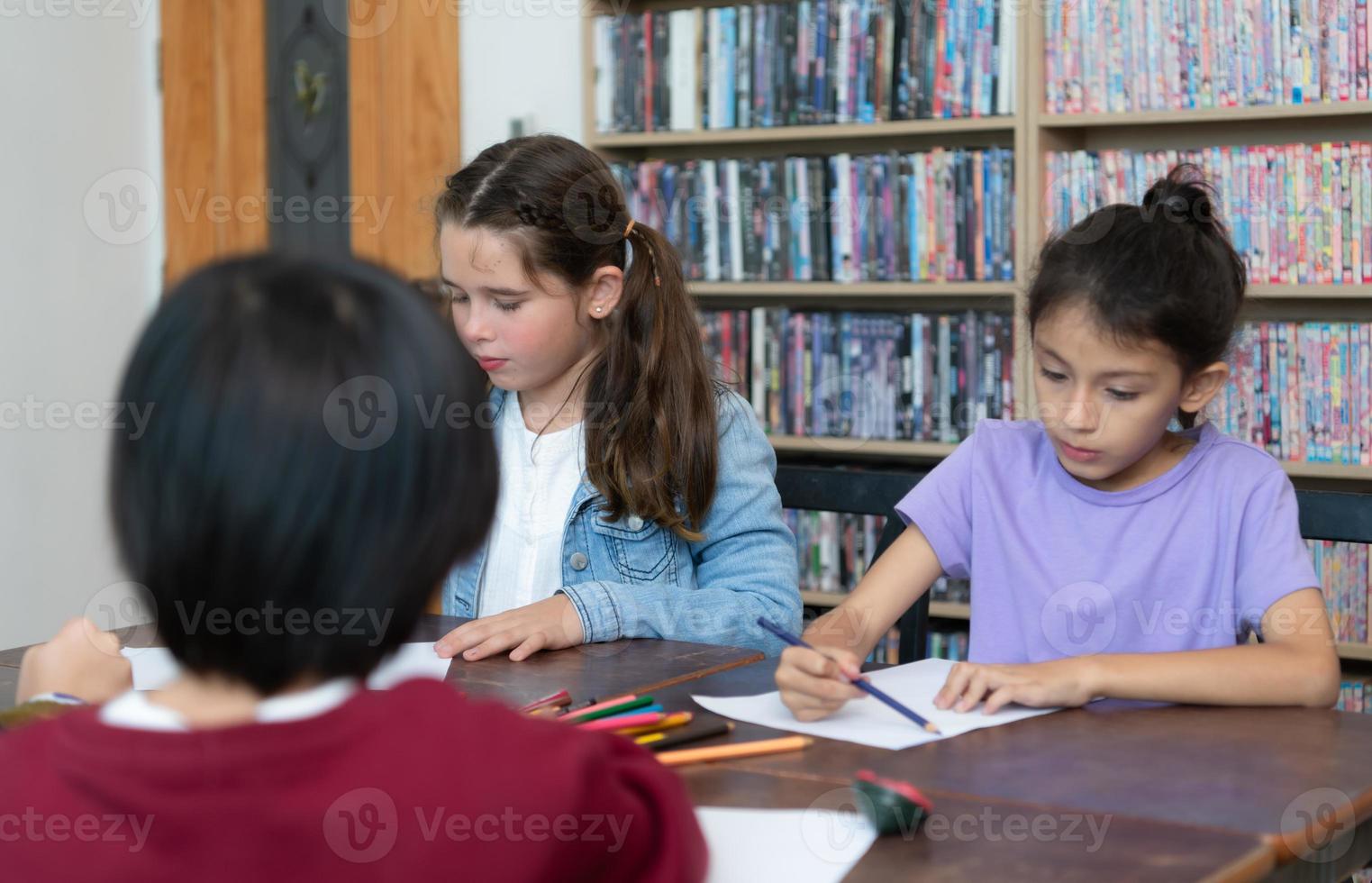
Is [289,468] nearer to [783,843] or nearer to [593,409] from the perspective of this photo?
[783,843]

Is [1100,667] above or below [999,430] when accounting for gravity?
below

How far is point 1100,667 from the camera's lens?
Result: 1190mm

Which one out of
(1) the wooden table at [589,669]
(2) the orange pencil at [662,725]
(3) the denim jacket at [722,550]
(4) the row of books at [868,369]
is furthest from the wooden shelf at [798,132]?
(2) the orange pencil at [662,725]

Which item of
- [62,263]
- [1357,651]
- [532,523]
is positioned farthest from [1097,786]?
[62,263]

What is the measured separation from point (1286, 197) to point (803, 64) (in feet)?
3.14

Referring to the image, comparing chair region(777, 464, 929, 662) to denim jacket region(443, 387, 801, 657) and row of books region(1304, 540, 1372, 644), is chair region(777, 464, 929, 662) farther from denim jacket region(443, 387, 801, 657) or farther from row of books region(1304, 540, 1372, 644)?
row of books region(1304, 540, 1372, 644)

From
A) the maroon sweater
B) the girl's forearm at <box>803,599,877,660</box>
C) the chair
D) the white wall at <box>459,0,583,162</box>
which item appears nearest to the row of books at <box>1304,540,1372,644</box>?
the chair

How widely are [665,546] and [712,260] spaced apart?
1.42 m

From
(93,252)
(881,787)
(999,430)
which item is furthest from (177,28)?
(881,787)

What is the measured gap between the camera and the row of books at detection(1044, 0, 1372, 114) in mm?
2488

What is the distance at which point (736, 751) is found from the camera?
1.04 metres

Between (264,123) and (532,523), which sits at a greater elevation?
(264,123)

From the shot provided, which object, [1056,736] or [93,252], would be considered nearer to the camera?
[1056,736]

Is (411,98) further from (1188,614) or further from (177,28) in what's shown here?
(1188,614)
